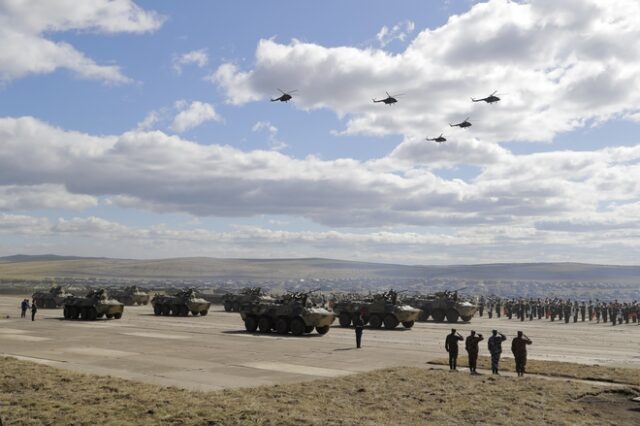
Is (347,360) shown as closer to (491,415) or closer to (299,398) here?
(299,398)

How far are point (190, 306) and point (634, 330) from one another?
92.6ft

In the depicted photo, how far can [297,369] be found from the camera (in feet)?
59.5

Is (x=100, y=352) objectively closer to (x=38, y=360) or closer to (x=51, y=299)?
(x=38, y=360)

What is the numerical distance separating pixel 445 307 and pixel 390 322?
8922 millimetres

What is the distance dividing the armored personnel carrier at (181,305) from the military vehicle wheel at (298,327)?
1704 centimetres

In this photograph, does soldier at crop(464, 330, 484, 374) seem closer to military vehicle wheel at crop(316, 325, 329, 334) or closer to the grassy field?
the grassy field

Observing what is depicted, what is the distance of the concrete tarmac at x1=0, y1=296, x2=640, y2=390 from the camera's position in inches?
684

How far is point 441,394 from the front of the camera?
14.1 m

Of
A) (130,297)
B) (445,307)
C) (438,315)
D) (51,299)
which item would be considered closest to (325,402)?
(445,307)

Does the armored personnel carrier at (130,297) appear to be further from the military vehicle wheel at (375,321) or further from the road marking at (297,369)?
the road marking at (297,369)

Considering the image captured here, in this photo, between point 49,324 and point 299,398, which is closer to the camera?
point 299,398

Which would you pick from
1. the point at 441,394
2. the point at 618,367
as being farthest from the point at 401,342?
the point at 441,394

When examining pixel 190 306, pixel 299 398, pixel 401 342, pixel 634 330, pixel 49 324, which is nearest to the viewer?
pixel 299 398

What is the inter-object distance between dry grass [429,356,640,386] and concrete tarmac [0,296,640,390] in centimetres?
107
